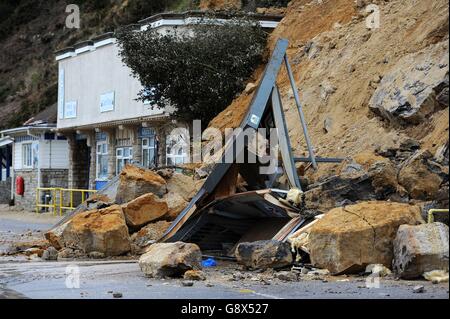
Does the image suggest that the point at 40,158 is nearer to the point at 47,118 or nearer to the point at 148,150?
the point at 47,118

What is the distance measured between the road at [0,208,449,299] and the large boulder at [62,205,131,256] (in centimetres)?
137

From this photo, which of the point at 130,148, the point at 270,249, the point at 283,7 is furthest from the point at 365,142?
the point at 130,148

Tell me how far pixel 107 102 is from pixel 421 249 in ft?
79.7

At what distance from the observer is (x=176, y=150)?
28469mm

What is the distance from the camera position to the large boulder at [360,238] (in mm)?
11211

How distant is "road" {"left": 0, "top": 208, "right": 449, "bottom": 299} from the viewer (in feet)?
31.9

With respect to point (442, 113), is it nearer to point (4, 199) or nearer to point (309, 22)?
point (309, 22)

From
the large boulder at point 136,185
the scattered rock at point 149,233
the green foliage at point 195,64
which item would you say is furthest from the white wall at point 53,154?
the scattered rock at point 149,233

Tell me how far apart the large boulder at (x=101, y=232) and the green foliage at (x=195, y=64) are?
1030 cm

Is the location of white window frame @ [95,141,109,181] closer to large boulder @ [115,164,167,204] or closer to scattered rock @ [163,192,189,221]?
large boulder @ [115,164,167,204]

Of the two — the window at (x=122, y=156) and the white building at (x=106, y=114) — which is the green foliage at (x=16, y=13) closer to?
the white building at (x=106, y=114)

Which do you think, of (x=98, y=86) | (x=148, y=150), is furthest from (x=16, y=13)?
(x=148, y=150)

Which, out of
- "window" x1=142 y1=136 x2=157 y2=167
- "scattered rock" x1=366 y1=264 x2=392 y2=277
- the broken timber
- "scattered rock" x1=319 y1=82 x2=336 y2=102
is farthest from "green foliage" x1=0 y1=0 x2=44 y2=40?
"scattered rock" x1=366 y1=264 x2=392 y2=277

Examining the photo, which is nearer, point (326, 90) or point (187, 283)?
point (187, 283)
